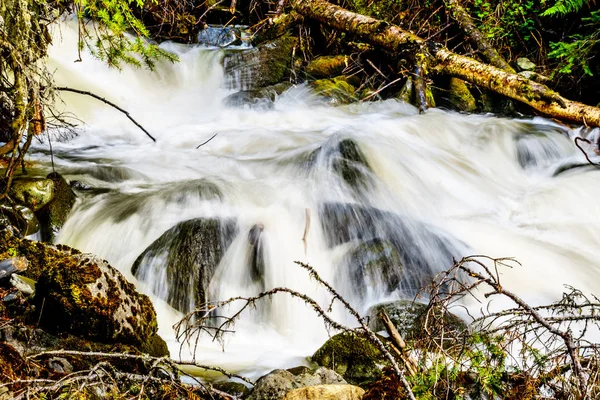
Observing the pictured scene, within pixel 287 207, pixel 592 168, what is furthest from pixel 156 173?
pixel 592 168

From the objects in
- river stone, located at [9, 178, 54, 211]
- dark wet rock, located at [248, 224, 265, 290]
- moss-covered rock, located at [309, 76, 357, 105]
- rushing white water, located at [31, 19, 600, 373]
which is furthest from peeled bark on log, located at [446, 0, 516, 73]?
river stone, located at [9, 178, 54, 211]

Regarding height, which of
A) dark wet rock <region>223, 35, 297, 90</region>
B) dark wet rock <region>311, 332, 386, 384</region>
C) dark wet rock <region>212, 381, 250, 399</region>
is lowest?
dark wet rock <region>212, 381, 250, 399</region>

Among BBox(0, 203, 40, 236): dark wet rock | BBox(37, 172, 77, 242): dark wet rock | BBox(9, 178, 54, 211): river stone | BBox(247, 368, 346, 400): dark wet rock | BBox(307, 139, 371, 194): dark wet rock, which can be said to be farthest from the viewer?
BBox(307, 139, 371, 194): dark wet rock

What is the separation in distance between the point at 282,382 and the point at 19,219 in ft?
10.8

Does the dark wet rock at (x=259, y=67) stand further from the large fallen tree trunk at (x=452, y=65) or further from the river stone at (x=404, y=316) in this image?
the river stone at (x=404, y=316)

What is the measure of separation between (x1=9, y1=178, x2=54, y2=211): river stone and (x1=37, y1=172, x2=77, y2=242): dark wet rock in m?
0.07

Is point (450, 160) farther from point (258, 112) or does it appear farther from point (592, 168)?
point (258, 112)

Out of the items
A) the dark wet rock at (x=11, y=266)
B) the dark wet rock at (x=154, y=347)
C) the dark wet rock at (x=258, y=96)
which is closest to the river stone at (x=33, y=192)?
the dark wet rock at (x=11, y=266)

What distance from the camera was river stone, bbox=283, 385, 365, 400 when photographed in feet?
7.34

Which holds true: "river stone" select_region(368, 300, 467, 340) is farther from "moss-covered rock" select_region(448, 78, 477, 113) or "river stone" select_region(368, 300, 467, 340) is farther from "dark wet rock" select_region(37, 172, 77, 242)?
"moss-covered rock" select_region(448, 78, 477, 113)

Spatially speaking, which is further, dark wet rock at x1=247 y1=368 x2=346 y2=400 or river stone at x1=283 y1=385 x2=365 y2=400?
dark wet rock at x1=247 y1=368 x2=346 y2=400

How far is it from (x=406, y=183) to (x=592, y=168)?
107 inches

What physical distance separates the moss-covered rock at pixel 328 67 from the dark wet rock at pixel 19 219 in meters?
6.03

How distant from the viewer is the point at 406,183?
6.50 m
